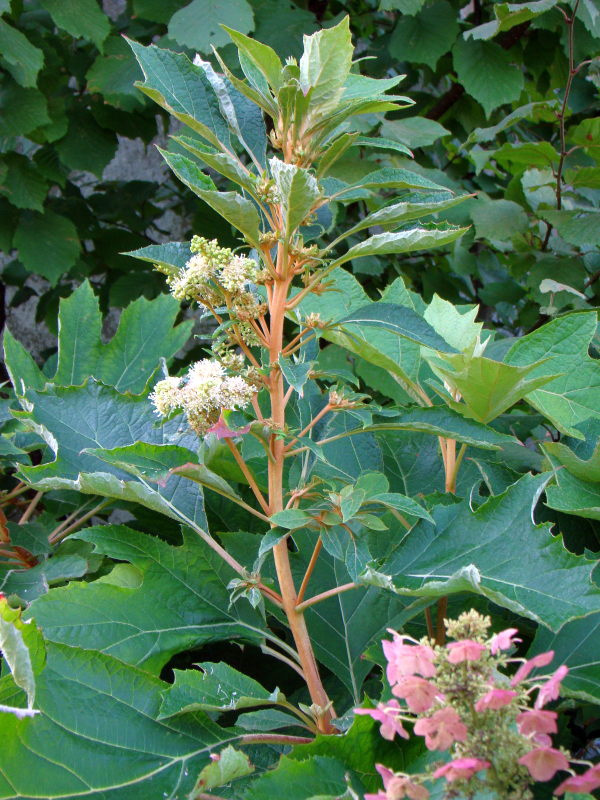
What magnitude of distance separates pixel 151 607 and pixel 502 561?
0.32 metres

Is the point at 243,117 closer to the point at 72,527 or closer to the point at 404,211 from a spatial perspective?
the point at 404,211

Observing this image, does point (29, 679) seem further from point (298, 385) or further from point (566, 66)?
point (566, 66)

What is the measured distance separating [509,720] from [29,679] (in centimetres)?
34

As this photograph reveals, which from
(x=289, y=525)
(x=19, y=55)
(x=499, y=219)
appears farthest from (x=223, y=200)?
(x=19, y=55)

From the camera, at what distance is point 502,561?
2.24 ft

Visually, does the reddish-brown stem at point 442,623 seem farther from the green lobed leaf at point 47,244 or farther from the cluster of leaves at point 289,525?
the green lobed leaf at point 47,244

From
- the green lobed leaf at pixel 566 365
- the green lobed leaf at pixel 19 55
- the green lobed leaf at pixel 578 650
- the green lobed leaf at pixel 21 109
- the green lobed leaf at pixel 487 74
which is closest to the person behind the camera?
the green lobed leaf at pixel 578 650

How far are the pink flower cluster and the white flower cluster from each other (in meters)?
0.28

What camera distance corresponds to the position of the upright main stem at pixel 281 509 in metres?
0.73

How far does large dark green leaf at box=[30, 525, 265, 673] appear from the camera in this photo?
0.71 meters

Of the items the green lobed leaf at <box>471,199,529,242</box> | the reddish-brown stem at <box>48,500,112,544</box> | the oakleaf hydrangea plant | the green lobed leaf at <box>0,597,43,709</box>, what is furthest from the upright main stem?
the green lobed leaf at <box>471,199,529,242</box>

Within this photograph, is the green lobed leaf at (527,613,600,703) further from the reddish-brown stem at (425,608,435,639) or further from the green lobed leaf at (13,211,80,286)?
the green lobed leaf at (13,211,80,286)

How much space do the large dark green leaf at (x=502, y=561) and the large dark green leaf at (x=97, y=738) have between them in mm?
→ 225

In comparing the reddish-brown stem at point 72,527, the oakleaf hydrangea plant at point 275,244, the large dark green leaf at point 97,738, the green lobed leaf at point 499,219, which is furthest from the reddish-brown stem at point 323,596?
the green lobed leaf at point 499,219
